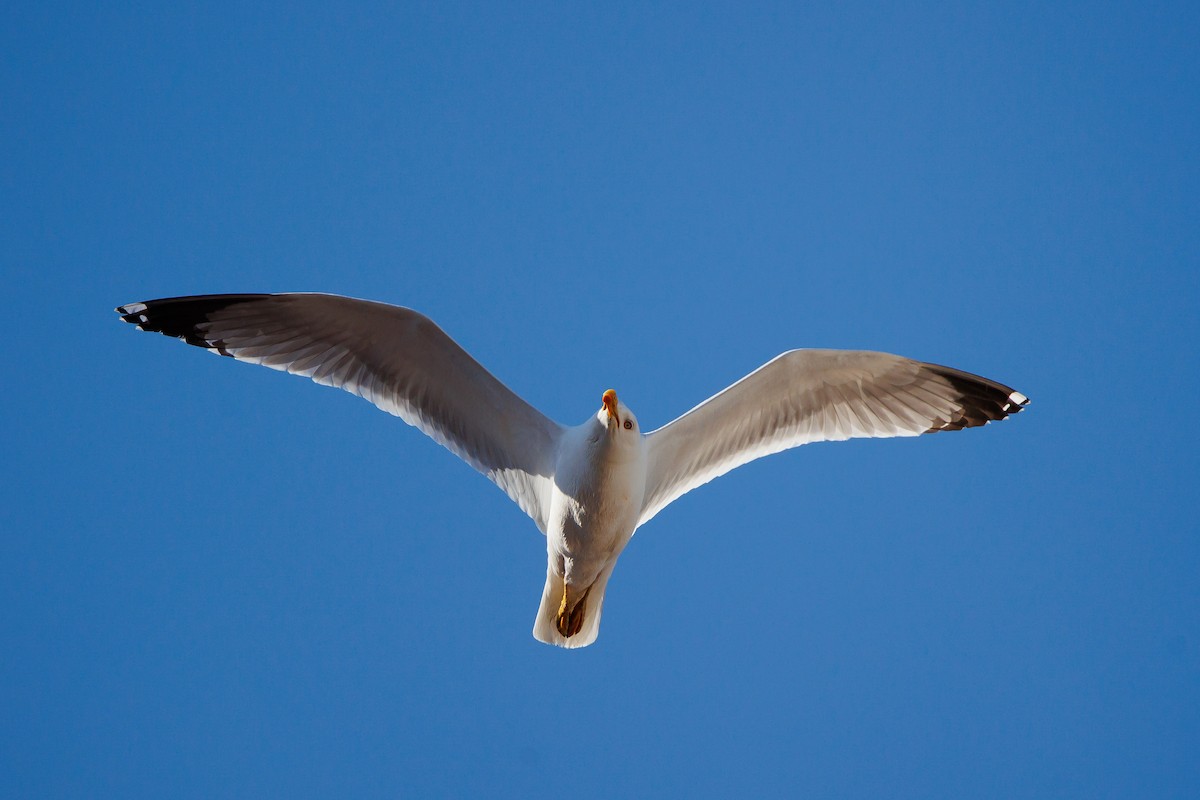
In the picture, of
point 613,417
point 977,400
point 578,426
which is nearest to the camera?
point 613,417

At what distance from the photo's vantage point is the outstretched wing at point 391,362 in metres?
5.88

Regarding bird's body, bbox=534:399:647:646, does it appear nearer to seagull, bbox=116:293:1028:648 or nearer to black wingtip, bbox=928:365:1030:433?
seagull, bbox=116:293:1028:648

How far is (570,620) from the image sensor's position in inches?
249

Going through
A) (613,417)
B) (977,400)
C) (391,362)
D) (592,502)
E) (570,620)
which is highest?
(977,400)

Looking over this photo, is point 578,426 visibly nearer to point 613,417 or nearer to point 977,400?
point 613,417

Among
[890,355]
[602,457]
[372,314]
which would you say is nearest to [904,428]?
[890,355]

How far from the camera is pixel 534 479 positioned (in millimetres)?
6258

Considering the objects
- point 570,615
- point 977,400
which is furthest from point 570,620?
point 977,400

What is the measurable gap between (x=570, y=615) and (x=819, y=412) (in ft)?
5.56

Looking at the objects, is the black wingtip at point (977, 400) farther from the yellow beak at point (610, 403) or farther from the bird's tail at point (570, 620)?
the bird's tail at point (570, 620)

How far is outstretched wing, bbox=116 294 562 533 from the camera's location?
5.88 metres

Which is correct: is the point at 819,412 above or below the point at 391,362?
above

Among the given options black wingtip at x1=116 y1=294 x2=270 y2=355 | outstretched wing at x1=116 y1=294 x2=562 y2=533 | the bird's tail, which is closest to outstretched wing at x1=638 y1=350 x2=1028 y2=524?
the bird's tail

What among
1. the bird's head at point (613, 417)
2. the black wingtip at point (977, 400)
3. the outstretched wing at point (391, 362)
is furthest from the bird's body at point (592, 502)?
the black wingtip at point (977, 400)
